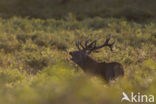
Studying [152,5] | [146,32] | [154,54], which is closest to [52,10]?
[152,5]

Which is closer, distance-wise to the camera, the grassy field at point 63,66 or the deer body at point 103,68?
the grassy field at point 63,66

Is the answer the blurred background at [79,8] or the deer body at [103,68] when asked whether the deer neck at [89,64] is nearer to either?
the deer body at [103,68]

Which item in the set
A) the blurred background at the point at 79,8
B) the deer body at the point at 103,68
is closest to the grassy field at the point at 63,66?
the deer body at the point at 103,68

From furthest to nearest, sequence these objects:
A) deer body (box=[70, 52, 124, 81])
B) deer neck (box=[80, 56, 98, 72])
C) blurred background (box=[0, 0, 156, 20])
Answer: blurred background (box=[0, 0, 156, 20])
deer neck (box=[80, 56, 98, 72])
deer body (box=[70, 52, 124, 81])

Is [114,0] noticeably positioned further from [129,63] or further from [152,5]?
[129,63]

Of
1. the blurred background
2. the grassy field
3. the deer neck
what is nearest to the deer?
the deer neck

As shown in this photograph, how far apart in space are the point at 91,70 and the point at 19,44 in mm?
6219

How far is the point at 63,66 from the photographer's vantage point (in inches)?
197

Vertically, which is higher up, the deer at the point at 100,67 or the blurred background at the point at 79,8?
the blurred background at the point at 79,8

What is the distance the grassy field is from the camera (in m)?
3.92

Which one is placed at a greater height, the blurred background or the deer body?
the blurred background

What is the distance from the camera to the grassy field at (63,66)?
3920 mm

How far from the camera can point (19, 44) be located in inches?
520

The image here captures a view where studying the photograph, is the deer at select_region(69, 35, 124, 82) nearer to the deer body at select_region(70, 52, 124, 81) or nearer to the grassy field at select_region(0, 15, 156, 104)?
the deer body at select_region(70, 52, 124, 81)
